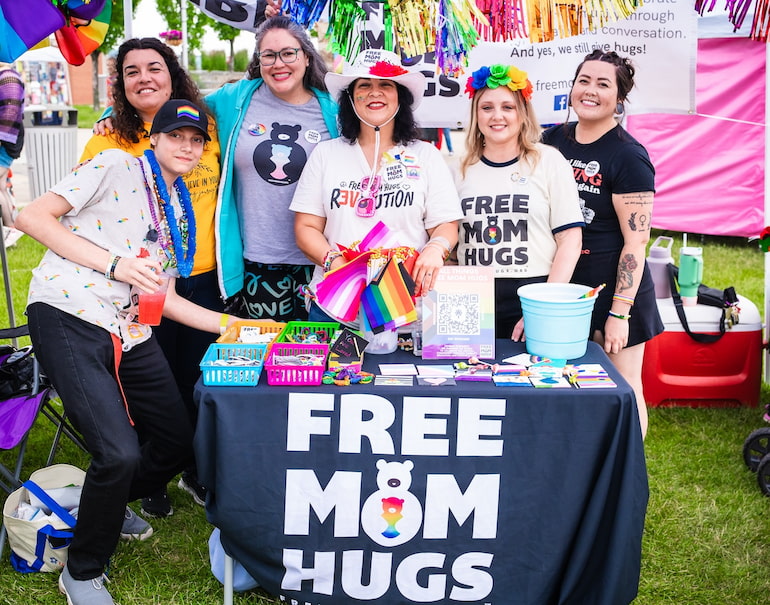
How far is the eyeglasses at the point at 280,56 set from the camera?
293 centimetres

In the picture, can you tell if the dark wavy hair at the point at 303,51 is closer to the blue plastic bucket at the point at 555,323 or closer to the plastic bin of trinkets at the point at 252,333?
the plastic bin of trinkets at the point at 252,333

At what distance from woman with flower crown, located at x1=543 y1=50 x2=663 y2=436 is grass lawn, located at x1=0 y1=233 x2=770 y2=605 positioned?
75cm

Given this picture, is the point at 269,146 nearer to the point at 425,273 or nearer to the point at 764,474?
the point at 425,273

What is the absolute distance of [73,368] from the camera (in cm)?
239

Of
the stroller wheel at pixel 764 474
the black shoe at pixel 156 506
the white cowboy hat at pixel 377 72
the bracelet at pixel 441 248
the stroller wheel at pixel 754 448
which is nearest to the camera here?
the bracelet at pixel 441 248

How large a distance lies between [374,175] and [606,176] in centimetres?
84

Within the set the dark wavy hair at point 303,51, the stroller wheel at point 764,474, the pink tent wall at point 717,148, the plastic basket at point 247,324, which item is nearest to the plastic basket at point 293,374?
the plastic basket at point 247,324

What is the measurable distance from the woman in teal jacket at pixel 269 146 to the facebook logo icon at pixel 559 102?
1.53 metres

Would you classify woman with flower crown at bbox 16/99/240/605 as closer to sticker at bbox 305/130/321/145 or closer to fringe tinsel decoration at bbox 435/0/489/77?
sticker at bbox 305/130/321/145

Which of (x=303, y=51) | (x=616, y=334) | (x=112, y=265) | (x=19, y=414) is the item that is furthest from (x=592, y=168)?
(x=19, y=414)

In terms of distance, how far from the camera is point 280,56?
9.62ft

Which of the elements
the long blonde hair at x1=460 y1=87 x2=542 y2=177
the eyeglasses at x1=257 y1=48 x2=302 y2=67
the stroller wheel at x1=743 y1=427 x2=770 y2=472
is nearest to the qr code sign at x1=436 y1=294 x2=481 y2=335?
the long blonde hair at x1=460 y1=87 x2=542 y2=177

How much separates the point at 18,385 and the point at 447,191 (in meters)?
1.81

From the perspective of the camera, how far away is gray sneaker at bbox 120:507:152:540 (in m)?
2.99
